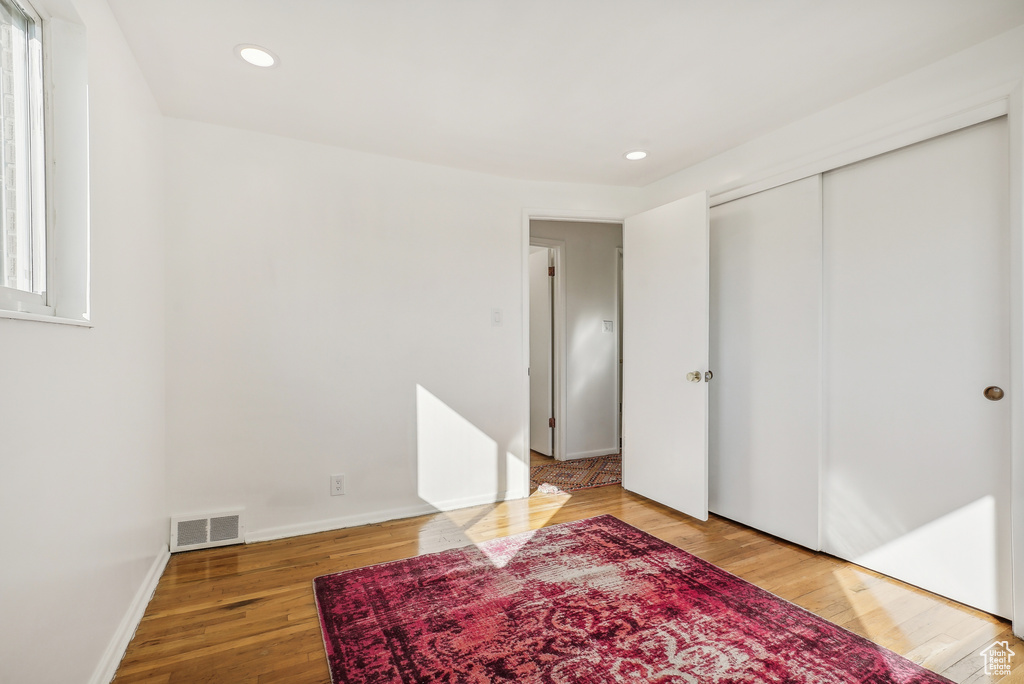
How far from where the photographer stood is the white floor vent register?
2.64 meters

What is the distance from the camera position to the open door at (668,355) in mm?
3066

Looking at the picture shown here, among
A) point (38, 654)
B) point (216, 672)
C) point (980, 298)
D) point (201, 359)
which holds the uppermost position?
point (980, 298)

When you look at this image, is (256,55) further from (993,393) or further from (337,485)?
(993,393)

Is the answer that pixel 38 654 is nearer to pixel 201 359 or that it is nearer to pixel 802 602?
pixel 201 359

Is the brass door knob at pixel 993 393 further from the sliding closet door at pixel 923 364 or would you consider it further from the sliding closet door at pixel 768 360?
the sliding closet door at pixel 768 360

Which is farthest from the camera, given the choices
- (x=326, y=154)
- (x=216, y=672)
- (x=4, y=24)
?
(x=326, y=154)

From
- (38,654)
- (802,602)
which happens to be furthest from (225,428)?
(802,602)

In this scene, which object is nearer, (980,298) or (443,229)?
(980,298)

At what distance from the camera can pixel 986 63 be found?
6.53 ft

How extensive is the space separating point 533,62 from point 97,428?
2.12 meters

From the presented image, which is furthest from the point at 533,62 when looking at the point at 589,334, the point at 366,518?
the point at 589,334

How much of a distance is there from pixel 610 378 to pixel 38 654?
4.25 meters

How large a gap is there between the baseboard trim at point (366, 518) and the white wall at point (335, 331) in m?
0.01

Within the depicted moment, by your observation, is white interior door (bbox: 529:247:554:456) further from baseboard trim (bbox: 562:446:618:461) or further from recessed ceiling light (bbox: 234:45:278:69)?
recessed ceiling light (bbox: 234:45:278:69)
